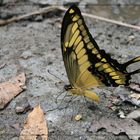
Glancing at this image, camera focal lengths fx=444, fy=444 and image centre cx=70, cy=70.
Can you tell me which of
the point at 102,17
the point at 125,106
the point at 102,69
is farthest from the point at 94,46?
the point at 102,17

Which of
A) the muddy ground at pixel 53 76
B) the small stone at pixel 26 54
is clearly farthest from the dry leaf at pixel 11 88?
the small stone at pixel 26 54

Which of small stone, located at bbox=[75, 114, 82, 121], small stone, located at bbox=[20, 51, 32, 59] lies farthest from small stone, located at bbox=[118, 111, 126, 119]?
small stone, located at bbox=[20, 51, 32, 59]

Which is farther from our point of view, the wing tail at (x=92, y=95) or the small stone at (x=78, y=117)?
the wing tail at (x=92, y=95)

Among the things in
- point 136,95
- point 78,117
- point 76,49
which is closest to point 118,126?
point 78,117

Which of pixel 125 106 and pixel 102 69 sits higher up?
pixel 102 69

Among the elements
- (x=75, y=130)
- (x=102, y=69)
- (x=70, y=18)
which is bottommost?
(x=75, y=130)

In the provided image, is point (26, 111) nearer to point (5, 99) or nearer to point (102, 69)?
point (5, 99)

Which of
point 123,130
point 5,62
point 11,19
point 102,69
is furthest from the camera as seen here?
point 11,19

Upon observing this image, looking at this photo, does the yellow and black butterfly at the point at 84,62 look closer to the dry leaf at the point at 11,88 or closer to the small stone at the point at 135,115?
the small stone at the point at 135,115
